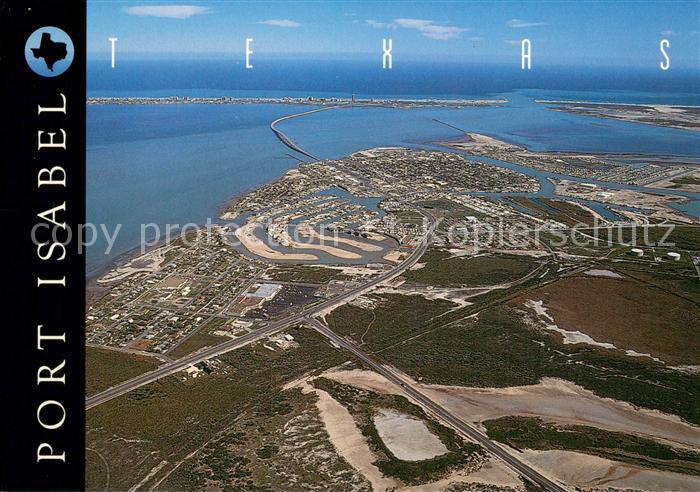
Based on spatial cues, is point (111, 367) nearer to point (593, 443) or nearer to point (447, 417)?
point (447, 417)

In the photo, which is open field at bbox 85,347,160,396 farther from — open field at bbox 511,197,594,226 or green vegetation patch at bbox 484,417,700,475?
open field at bbox 511,197,594,226

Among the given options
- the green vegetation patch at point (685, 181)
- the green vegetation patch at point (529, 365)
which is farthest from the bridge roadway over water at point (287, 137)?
the green vegetation patch at point (529, 365)

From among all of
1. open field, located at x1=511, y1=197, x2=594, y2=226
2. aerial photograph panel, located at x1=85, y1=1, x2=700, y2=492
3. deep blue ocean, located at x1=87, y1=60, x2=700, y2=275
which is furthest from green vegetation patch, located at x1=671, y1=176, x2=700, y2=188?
open field, located at x1=511, y1=197, x2=594, y2=226

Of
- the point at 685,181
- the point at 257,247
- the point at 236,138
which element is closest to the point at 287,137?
the point at 236,138

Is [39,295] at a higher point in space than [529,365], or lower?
higher

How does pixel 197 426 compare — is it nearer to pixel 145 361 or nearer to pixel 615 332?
pixel 145 361

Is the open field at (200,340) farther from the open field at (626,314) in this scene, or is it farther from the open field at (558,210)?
the open field at (558,210)
